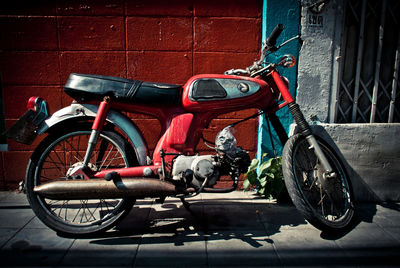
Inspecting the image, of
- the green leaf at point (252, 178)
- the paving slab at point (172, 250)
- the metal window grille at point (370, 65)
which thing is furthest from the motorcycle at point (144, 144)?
the metal window grille at point (370, 65)

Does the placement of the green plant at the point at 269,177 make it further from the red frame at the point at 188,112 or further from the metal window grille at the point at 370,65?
the metal window grille at the point at 370,65

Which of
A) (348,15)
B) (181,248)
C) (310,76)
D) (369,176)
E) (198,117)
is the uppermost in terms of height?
(348,15)

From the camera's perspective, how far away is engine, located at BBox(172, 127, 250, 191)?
2.17 metres

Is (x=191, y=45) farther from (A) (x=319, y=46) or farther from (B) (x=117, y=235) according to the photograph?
(B) (x=117, y=235)

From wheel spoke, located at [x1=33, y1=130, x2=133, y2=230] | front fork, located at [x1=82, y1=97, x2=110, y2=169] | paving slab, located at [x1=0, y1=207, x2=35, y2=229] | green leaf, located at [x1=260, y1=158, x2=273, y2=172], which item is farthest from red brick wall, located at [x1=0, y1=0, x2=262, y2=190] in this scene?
green leaf, located at [x1=260, y1=158, x2=273, y2=172]

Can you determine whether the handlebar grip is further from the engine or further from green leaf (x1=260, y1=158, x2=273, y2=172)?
green leaf (x1=260, y1=158, x2=273, y2=172)

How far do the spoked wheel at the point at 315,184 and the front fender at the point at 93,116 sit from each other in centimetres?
121

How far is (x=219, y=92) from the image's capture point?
7.31 ft

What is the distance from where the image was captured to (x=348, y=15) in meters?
2.93

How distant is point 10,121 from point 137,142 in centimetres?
187

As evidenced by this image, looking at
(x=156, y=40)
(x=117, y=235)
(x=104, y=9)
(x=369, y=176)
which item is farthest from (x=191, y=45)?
(x=369, y=176)

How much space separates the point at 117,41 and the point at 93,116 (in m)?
1.23

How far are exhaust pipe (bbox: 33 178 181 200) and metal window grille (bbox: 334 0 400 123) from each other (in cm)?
221

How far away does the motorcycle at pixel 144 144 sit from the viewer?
2.10m
